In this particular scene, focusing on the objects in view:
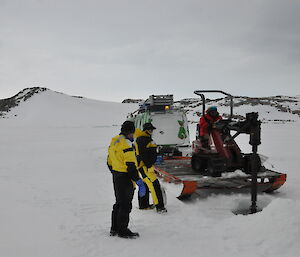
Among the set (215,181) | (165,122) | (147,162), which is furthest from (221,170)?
(165,122)

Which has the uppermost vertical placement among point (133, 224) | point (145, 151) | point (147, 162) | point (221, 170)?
point (145, 151)

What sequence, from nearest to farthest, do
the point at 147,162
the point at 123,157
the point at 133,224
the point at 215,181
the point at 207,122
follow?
1. the point at 123,157
2. the point at 133,224
3. the point at 147,162
4. the point at 215,181
5. the point at 207,122

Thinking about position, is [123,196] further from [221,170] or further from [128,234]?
[221,170]

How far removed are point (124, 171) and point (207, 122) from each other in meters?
3.19

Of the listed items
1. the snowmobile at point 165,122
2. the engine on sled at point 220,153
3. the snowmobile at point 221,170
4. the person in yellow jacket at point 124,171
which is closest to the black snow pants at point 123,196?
the person in yellow jacket at point 124,171

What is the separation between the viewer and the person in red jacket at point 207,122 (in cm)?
720

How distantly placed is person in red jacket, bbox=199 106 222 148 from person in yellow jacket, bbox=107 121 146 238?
9.74 feet

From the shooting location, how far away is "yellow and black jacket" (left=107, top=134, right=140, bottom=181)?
14.9 feet

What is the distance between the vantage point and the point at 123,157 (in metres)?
4.56

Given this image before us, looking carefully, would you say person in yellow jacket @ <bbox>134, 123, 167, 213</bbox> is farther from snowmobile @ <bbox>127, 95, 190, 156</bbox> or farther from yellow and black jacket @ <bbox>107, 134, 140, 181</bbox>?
snowmobile @ <bbox>127, 95, 190, 156</bbox>

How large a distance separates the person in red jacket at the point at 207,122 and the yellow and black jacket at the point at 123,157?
3.04 metres

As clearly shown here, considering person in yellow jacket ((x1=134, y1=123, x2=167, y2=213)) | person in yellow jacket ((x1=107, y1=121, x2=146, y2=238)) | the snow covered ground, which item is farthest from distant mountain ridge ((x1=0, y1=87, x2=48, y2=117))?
person in yellow jacket ((x1=107, y1=121, x2=146, y2=238))

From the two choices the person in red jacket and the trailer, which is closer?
the trailer

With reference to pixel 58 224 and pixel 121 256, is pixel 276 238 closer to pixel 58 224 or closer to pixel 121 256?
pixel 121 256
